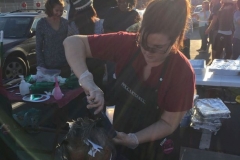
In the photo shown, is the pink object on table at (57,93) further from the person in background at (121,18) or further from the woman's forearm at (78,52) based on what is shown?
the woman's forearm at (78,52)

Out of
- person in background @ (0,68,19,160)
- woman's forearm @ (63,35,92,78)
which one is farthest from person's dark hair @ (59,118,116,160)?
person in background @ (0,68,19,160)

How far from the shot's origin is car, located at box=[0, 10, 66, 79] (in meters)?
6.03

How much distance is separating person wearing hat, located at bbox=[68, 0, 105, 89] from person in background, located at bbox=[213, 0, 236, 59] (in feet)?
9.69

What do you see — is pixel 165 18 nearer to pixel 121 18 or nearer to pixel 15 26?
pixel 121 18

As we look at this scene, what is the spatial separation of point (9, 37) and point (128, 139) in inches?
223

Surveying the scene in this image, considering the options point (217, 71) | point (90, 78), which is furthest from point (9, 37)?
point (90, 78)

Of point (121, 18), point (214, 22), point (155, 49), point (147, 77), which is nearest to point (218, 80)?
point (121, 18)

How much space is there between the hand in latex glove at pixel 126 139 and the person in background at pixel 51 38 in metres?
2.70

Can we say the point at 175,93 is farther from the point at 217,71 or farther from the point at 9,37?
the point at 9,37

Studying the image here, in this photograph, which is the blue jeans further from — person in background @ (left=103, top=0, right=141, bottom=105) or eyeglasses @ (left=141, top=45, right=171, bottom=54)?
eyeglasses @ (left=141, top=45, right=171, bottom=54)

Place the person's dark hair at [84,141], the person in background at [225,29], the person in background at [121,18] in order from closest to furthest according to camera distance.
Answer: the person's dark hair at [84,141] < the person in background at [121,18] < the person in background at [225,29]

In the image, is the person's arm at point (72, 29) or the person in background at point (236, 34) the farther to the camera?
the person in background at point (236, 34)

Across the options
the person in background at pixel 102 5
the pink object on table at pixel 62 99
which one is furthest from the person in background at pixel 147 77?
the person in background at pixel 102 5

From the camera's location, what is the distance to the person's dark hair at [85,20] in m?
3.82
